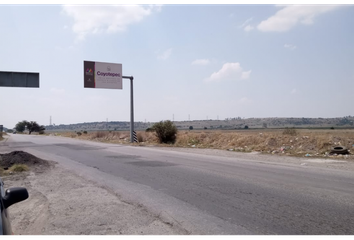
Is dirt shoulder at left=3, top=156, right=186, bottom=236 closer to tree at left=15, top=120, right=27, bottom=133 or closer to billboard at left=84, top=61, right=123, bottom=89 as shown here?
billboard at left=84, top=61, right=123, bottom=89

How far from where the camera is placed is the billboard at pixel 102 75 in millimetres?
32719

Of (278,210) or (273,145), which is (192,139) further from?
(278,210)

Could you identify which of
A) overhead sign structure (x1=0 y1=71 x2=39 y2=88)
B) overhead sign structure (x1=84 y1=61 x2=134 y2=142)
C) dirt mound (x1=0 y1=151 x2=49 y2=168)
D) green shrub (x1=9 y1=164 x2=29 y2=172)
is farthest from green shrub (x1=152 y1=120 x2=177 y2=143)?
green shrub (x1=9 y1=164 x2=29 y2=172)

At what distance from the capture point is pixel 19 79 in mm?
24672

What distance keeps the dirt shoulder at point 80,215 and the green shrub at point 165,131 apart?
2371cm

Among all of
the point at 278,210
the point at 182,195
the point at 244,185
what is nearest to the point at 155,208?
the point at 182,195

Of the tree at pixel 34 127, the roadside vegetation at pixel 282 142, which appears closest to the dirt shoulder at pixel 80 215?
the roadside vegetation at pixel 282 142

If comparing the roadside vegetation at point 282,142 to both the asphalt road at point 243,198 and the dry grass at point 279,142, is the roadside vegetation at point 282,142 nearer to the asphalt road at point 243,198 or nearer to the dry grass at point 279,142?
the dry grass at point 279,142

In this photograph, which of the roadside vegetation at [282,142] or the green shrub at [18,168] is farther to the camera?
the roadside vegetation at [282,142]

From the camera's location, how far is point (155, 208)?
23.2ft

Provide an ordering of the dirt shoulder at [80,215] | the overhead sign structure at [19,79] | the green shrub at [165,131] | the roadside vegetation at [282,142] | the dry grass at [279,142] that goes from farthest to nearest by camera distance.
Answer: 1. the green shrub at [165,131]
2. the overhead sign structure at [19,79]
3. the dry grass at [279,142]
4. the roadside vegetation at [282,142]
5. the dirt shoulder at [80,215]

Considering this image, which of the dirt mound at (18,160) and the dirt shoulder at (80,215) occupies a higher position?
the dirt mound at (18,160)

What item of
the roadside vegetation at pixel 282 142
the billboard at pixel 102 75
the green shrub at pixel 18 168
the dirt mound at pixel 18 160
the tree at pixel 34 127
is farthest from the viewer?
the tree at pixel 34 127

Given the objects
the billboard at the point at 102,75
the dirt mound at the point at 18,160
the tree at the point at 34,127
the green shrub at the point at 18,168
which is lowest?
the green shrub at the point at 18,168
